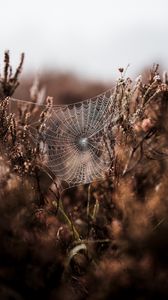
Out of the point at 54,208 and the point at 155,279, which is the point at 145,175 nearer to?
the point at 54,208

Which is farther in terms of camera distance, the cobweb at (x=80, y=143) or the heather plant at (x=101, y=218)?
the cobweb at (x=80, y=143)

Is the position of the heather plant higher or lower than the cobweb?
lower

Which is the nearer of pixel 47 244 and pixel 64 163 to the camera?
pixel 47 244

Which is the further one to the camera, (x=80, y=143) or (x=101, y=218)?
(x=80, y=143)

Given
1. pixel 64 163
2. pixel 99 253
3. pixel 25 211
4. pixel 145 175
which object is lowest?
pixel 99 253

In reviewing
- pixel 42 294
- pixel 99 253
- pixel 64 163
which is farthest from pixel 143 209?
pixel 64 163

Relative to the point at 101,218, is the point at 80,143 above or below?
above

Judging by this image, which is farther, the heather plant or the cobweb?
the cobweb

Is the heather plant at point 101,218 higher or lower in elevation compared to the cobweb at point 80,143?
lower
